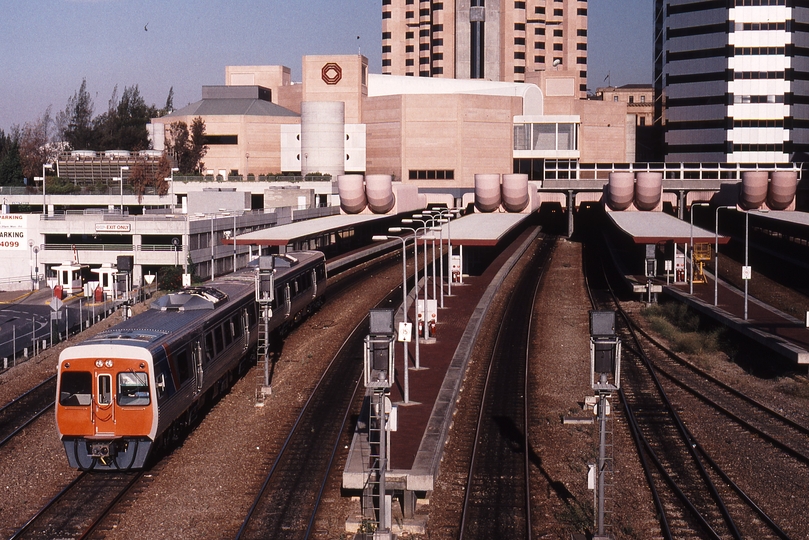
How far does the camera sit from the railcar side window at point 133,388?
20.2 m

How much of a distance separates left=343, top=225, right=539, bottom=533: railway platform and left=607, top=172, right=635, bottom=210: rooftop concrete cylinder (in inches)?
1133

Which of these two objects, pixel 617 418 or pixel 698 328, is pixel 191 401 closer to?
pixel 617 418

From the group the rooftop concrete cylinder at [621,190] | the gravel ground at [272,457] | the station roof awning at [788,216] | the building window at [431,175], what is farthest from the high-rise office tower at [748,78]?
the gravel ground at [272,457]

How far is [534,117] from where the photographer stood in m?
109

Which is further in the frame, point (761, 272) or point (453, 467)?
point (761, 272)

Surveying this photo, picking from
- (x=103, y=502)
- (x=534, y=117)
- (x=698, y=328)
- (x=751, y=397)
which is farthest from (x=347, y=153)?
(x=103, y=502)

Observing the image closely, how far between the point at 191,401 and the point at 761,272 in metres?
45.5

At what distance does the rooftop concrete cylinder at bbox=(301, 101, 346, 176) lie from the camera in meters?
109

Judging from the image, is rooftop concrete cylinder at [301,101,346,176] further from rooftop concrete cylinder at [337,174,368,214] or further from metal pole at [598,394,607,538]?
metal pole at [598,394,607,538]

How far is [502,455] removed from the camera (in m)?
22.3

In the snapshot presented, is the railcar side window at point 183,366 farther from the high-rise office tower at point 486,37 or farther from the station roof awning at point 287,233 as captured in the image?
the high-rise office tower at point 486,37

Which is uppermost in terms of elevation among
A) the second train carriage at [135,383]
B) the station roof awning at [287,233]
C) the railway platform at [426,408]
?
the station roof awning at [287,233]

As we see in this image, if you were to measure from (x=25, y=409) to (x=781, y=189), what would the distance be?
55054 mm

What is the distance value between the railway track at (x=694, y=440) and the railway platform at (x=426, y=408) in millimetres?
4819
